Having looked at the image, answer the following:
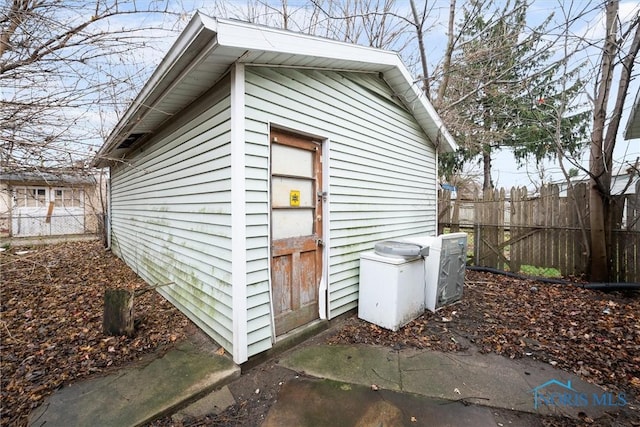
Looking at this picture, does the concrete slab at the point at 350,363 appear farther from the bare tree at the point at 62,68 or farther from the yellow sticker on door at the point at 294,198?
the bare tree at the point at 62,68

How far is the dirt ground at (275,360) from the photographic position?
7.57 feet

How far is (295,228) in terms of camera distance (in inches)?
126

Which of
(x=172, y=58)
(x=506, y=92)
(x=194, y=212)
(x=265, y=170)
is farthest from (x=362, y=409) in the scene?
(x=506, y=92)

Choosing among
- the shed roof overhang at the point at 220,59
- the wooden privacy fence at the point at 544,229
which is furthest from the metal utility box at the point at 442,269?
the shed roof overhang at the point at 220,59

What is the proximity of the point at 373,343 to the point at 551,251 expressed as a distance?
15.5ft

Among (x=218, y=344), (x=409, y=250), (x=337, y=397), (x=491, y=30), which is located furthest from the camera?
(x=491, y=30)

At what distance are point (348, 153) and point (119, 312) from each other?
333cm

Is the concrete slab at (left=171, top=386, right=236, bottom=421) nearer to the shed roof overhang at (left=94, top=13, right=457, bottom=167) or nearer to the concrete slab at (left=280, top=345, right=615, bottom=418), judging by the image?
the concrete slab at (left=280, top=345, right=615, bottom=418)

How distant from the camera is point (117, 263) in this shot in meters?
6.90

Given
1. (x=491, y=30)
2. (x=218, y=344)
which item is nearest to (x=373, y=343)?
(x=218, y=344)

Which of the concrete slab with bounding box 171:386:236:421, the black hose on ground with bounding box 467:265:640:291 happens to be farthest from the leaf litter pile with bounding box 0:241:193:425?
the black hose on ground with bounding box 467:265:640:291

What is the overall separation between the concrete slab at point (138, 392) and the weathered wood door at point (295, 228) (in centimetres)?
78

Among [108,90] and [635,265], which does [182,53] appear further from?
[635,265]

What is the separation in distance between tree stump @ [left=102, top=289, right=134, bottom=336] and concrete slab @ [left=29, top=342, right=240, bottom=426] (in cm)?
70
